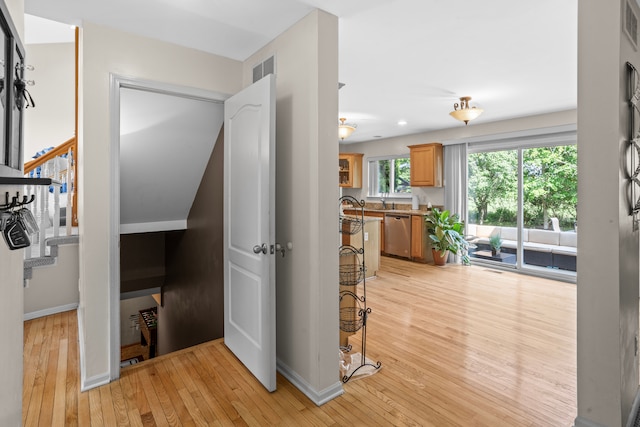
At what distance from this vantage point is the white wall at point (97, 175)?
231 cm

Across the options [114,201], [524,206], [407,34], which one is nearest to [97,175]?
[114,201]

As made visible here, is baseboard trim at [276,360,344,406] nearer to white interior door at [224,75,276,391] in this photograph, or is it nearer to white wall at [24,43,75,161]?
white interior door at [224,75,276,391]

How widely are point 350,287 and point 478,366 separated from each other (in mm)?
1157

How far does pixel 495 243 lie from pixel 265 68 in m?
5.12

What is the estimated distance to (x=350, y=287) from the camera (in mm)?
2980

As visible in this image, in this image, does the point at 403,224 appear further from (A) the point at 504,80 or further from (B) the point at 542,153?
(A) the point at 504,80

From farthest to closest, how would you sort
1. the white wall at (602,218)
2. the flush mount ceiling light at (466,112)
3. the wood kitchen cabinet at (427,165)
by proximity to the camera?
1. the wood kitchen cabinet at (427,165)
2. the flush mount ceiling light at (466,112)
3. the white wall at (602,218)

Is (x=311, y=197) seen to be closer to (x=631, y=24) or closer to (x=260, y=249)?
(x=260, y=249)

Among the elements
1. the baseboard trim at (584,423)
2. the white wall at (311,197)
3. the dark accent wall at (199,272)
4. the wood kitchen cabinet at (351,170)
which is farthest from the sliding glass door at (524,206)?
the dark accent wall at (199,272)

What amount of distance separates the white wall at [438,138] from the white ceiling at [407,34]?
1082 millimetres

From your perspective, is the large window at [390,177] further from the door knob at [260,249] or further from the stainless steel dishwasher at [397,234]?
the door knob at [260,249]

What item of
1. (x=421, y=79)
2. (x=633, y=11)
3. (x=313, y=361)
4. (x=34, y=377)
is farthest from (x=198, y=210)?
(x=633, y=11)

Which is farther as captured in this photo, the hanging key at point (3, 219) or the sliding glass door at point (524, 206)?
the sliding glass door at point (524, 206)

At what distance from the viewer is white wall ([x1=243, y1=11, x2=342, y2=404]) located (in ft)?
7.20
